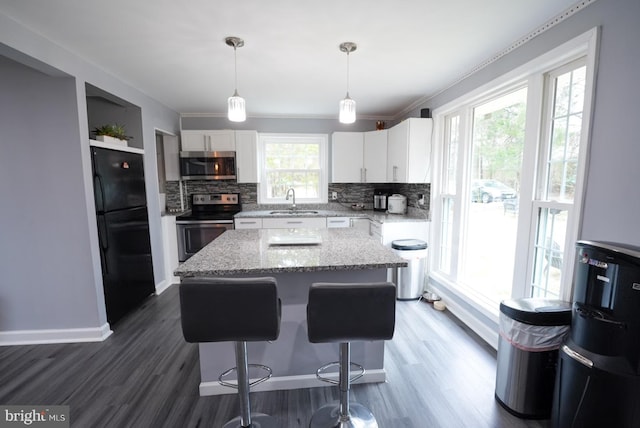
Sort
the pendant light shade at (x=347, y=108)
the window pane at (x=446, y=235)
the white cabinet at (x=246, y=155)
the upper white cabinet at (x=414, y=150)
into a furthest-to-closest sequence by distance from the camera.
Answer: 1. the white cabinet at (x=246, y=155)
2. the upper white cabinet at (x=414, y=150)
3. the window pane at (x=446, y=235)
4. the pendant light shade at (x=347, y=108)

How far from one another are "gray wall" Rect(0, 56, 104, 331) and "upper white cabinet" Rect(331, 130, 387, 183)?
2967 millimetres

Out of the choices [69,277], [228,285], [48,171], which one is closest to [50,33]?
[48,171]

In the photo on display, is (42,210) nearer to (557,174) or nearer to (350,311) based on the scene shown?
(350,311)

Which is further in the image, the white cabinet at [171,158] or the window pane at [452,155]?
the white cabinet at [171,158]

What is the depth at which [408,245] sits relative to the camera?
313 centimetres

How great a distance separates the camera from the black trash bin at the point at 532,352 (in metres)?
1.56

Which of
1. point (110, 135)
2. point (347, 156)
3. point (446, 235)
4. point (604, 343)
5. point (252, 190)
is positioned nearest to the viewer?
point (604, 343)

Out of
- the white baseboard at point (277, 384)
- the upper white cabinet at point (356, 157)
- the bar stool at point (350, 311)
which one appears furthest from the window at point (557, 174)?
the upper white cabinet at point (356, 157)

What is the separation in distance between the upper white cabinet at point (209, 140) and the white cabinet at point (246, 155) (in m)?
0.12

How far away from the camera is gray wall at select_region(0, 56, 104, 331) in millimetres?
2201

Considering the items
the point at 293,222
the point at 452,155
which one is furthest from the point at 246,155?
the point at 452,155

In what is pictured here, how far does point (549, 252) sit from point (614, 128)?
2.90 feet

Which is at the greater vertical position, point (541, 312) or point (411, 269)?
point (541, 312)

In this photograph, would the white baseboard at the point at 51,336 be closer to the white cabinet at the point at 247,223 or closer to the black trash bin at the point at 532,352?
the white cabinet at the point at 247,223
